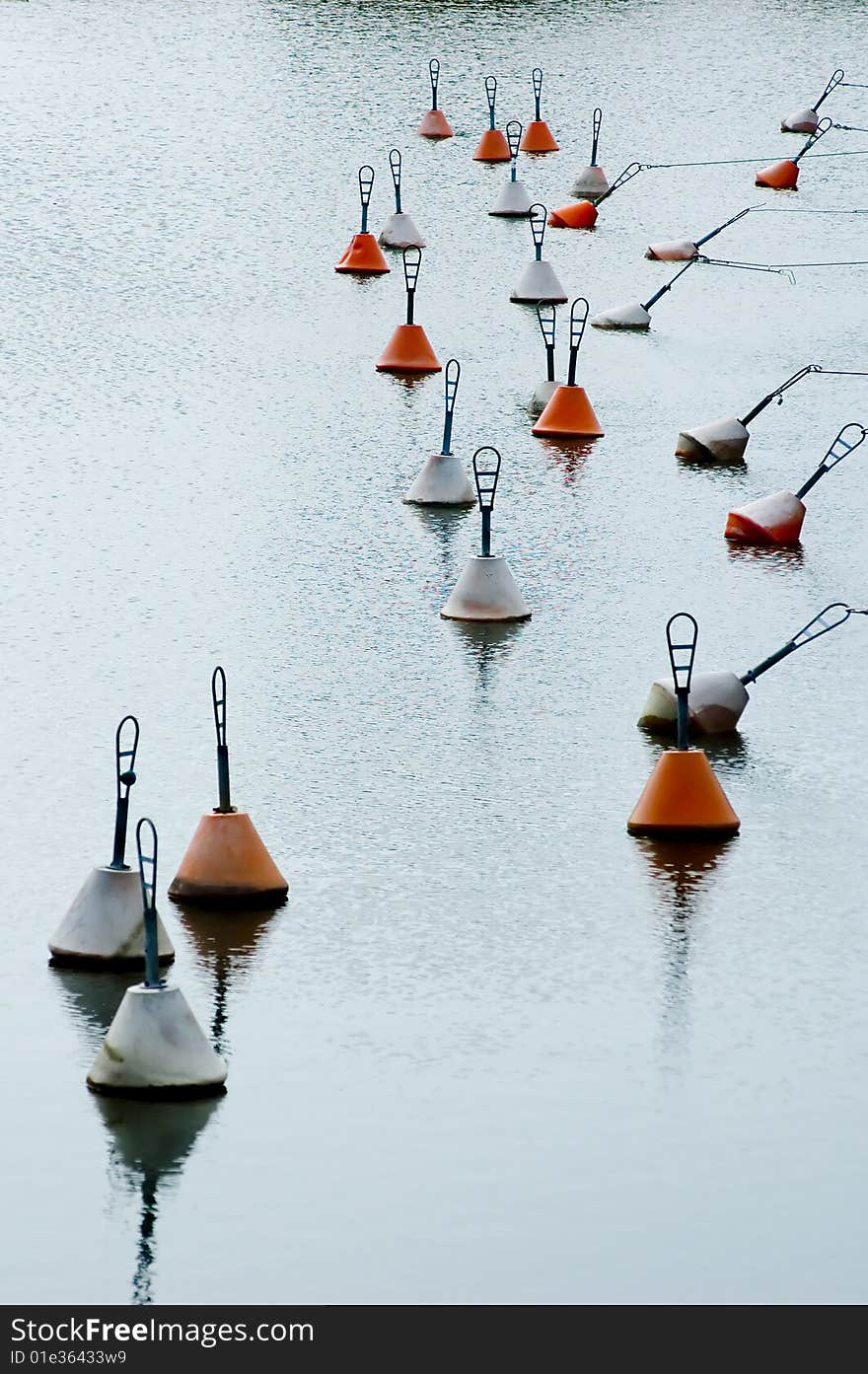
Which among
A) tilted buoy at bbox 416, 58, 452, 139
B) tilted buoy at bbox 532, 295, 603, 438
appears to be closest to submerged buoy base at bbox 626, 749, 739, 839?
tilted buoy at bbox 532, 295, 603, 438

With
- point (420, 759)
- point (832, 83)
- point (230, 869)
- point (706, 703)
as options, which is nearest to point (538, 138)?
point (832, 83)

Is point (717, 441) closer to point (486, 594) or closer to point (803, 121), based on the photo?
point (486, 594)

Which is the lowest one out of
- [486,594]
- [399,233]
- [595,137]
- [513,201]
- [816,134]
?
[486,594]

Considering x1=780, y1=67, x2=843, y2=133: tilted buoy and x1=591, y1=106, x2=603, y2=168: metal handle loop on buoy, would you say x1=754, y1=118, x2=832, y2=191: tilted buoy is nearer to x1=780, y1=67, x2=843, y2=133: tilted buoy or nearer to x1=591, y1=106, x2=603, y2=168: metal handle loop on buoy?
x1=591, y1=106, x2=603, y2=168: metal handle loop on buoy

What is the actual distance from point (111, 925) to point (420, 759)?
217 centimetres

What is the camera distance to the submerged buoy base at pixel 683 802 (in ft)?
26.4

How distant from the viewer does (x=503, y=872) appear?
25.3 ft

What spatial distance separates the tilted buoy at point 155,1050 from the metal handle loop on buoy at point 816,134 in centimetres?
1882

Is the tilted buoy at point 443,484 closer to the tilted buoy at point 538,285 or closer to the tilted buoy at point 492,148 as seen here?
the tilted buoy at point 538,285

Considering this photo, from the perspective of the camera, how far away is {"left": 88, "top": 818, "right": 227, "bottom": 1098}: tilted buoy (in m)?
5.97

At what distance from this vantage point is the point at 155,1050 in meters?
5.98

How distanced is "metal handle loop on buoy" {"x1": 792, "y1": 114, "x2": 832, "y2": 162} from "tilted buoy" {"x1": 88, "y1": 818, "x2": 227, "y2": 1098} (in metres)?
18.8

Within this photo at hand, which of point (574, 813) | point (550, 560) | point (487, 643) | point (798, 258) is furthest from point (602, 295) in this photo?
point (574, 813)
